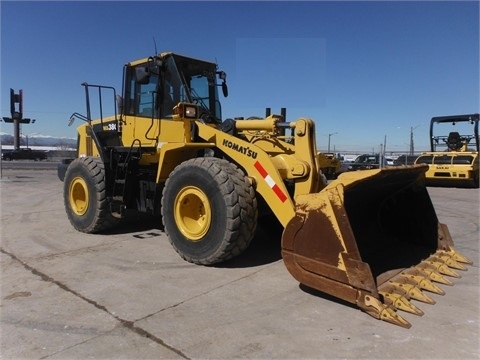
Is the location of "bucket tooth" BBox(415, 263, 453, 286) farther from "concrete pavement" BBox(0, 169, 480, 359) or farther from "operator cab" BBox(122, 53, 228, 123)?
"operator cab" BBox(122, 53, 228, 123)

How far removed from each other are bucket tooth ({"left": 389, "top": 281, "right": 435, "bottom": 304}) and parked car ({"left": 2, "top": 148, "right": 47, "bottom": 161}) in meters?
52.7

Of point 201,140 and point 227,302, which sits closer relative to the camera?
point 227,302

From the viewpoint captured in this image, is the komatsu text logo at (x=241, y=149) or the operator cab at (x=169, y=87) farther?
the operator cab at (x=169, y=87)

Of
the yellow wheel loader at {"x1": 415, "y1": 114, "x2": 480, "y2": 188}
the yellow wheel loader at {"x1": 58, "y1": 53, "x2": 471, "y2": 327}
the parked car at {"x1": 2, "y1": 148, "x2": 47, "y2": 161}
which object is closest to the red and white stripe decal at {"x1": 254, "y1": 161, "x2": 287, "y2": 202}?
the yellow wheel loader at {"x1": 58, "y1": 53, "x2": 471, "y2": 327}

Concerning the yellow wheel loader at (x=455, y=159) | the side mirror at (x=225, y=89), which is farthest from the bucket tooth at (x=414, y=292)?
the yellow wheel loader at (x=455, y=159)

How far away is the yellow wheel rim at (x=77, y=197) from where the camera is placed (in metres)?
7.20

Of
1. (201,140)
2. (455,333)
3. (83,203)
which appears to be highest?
(201,140)

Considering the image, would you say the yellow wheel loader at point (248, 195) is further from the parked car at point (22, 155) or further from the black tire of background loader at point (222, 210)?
the parked car at point (22, 155)

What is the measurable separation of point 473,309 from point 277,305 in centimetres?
174

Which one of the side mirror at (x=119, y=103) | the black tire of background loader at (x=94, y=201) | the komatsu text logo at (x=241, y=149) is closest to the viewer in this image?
the komatsu text logo at (x=241, y=149)

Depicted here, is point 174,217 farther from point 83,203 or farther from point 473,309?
point 473,309

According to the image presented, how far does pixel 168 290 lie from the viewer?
14.0 feet

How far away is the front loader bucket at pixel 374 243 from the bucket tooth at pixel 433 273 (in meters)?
0.01

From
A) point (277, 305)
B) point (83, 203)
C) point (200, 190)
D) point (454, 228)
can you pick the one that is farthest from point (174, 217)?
point (454, 228)
